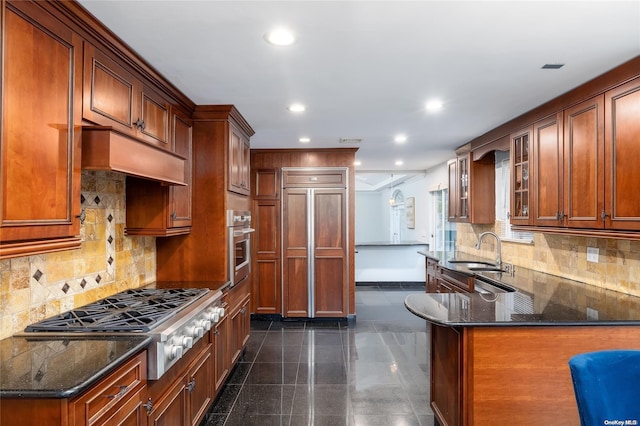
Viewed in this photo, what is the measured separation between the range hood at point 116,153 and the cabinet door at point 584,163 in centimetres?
286

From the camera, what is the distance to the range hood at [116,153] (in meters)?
1.63

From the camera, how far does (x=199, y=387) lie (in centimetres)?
235

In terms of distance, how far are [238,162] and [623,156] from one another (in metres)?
2.96

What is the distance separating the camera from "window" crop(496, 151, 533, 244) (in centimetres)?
411

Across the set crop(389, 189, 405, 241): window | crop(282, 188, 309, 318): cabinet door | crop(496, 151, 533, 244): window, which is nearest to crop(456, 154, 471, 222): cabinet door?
crop(496, 151, 533, 244): window

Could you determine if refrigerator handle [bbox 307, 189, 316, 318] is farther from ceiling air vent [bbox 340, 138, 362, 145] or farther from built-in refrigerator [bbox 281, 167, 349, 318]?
ceiling air vent [bbox 340, 138, 362, 145]

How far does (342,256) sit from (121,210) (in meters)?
2.99

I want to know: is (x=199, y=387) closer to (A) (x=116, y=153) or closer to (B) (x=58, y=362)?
(B) (x=58, y=362)

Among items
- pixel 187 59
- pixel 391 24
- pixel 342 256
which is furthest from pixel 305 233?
pixel 391 24

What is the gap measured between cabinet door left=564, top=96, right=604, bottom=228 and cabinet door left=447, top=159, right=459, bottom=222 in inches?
85.7

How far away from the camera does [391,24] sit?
5.67 ft

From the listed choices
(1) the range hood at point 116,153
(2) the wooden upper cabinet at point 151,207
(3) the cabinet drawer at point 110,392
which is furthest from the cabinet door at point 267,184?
(3) the cabinet drawer at point 110,392

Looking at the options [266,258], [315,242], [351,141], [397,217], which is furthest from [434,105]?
[397,217]

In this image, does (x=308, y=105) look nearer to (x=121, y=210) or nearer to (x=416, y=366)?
(x=121, y=210)
